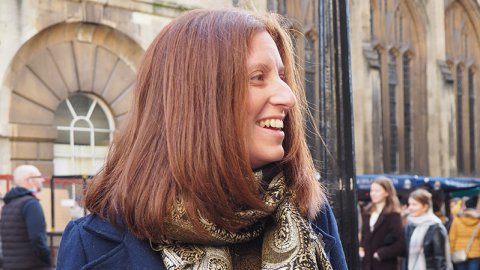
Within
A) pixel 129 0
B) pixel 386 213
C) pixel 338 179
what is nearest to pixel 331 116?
pixel 338 179

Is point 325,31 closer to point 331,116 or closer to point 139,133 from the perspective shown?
point 331,116

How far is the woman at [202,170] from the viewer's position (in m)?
1.69

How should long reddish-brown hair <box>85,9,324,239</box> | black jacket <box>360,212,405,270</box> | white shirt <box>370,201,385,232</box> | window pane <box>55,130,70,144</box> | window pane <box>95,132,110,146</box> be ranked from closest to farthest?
1. long reddish-brown hair <box>85,9,324,239</box>
2. black jacket <box>360,212,405,270</box>
3. white shirt <box>370,201,385,232</box>
4. window pane <box>55,130,70,144</box>
5. window pane <box>95,132,110,146</box>

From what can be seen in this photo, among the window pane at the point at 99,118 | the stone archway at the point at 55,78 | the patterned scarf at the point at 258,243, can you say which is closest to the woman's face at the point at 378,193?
the patterned scarf at the point at 258,243

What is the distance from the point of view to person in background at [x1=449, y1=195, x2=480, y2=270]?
9195 millimetres

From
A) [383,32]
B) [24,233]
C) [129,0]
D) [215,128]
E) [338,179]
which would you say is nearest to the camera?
[215,128]

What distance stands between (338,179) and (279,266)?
1.67 metres

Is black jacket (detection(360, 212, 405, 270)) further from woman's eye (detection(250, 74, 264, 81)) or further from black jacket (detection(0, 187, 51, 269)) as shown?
woman's eye (detection(250, 74, 264, 81))

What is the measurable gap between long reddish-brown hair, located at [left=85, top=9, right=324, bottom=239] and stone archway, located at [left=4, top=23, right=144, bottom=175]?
459 inches

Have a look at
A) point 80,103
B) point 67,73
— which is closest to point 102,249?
point 67,73

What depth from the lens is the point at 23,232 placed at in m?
7.21

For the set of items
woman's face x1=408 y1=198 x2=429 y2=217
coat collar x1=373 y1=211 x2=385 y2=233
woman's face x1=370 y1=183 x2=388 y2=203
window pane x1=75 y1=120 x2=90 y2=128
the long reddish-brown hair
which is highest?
window pane x1=75 y1=120 x2=90 y2=128

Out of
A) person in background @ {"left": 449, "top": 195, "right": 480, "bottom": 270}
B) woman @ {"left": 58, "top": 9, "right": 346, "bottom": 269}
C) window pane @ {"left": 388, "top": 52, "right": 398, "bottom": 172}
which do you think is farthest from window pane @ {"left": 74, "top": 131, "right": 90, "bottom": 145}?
woman @ {"left": 58, "top": 9, "right": 346, "bottom": 269}

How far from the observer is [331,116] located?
339 cm
